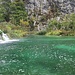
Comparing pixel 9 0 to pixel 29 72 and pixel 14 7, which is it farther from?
pixel 29 72

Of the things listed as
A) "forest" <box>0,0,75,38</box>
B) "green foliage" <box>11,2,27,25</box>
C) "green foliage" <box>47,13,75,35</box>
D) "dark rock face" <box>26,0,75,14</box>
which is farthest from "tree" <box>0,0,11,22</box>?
"green foliage" <box>47,13,75,35</box>

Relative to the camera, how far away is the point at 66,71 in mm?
20375

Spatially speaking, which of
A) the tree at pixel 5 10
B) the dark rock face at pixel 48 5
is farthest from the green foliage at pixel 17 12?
the dark rock face at pixel 48 5

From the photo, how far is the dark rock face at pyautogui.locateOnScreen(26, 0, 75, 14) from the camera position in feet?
373

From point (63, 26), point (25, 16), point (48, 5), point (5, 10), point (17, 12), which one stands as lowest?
point (63, 26)

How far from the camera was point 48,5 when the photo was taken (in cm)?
11575

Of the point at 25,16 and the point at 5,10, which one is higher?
the point at 5,10

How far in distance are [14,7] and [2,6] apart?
509cm

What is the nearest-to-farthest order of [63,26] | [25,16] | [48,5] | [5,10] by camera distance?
1. [63,26]
2. [5,10]
3. [25,16]
4. [48,5]

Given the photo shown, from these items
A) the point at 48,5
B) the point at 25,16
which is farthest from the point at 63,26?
the point at 48,5

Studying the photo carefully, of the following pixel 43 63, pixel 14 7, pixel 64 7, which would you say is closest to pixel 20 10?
pixel 14 7

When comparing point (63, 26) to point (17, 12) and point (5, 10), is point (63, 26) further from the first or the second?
point (5, 10)

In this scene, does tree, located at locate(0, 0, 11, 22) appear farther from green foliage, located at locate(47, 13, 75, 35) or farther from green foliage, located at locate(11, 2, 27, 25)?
green foliage, located at locate(47, 13, 75, 35)

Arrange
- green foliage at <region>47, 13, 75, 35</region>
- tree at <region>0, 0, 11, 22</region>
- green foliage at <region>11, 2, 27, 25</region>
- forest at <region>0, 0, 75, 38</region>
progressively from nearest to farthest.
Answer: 1. green foliage at <region>47, 13, 75, 35</region>
2. forest at <region>0, 0, 75, 38</region>
3. green foliage at <region>11, 2, 27, 25</region>
4. tree at <region>0, 0, 11, 22</region>
